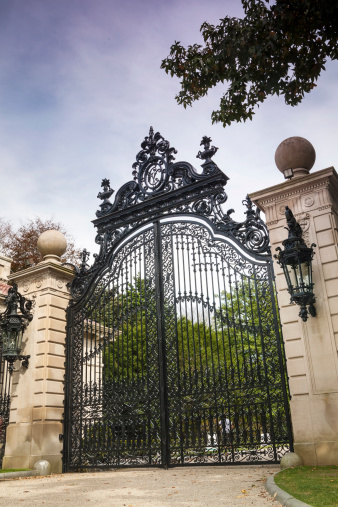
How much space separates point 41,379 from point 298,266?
6007 mm

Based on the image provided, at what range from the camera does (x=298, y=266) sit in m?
7.18

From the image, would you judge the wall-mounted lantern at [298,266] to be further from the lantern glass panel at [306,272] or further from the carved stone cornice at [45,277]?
the carved stone cornice at [45,277]

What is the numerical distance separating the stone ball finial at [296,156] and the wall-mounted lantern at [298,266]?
119 cm

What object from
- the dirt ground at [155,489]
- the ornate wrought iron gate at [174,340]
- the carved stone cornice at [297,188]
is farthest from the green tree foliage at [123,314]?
the carved stone cornice at [297,188]

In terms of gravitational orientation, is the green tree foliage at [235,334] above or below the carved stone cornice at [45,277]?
below

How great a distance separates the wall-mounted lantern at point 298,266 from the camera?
6996 mm

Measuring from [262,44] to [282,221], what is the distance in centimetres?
332

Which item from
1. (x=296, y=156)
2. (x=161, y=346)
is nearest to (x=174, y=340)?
(x=161, y=346)

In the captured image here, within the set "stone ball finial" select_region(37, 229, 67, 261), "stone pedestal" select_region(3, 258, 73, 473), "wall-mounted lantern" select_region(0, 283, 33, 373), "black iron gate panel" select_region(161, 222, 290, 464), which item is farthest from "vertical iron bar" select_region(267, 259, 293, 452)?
"wall-mounted lantern" select_region(0, 283, 33, 373)

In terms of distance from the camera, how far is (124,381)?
30.8 ft

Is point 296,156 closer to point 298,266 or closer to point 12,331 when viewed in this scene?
point 298,266

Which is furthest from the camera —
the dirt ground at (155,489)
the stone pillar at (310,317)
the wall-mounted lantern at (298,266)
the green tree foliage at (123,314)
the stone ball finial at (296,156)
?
the green tree foliage at (123,314)

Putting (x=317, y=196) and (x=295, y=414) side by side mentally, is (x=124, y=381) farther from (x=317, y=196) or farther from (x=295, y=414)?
(x=317, y=196)

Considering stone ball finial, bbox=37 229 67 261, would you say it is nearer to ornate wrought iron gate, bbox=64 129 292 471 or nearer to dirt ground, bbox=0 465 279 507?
ornate wrought iron gate, bbox=64 129 292 471
